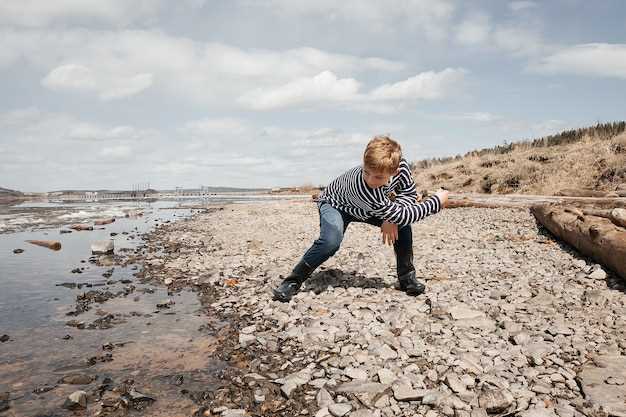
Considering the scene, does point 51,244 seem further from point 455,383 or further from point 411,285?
point 455,383

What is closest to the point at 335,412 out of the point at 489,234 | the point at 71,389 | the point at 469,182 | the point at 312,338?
the point at 312,338

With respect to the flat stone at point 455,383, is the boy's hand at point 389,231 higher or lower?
higher

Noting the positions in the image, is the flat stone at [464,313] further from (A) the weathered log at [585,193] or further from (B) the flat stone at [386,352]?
(A) the weathered log at [585,193]

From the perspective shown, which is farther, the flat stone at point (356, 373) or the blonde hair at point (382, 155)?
the blonde hair at point (382, 155)

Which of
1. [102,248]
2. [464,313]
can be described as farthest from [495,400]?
[102,248]

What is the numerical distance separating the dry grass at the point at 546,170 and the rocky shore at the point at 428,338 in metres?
21.5

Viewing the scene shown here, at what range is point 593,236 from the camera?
729 cm

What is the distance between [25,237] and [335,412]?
18590 mm

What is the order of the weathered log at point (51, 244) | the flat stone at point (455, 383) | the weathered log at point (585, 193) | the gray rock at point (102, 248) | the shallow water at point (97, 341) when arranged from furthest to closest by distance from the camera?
1. the weathered log at point (585, 193)
2. the weathered log at point (51, 244)
3. the gray rock at point (102, 248)
4. the shallow water at point (97, 341)
5. the flat stone at point (455, 383)

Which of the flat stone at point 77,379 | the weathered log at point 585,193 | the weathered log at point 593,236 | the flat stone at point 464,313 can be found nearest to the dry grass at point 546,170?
the weathered log at point 585,193

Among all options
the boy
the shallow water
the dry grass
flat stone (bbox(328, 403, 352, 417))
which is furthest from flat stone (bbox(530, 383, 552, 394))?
the dry grass

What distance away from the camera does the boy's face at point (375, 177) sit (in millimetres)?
5027

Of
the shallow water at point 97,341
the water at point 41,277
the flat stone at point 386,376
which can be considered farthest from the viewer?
the water at point 41,277

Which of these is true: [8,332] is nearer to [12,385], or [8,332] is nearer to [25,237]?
[12,385]
